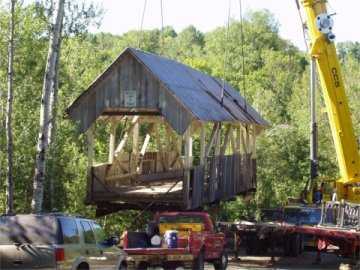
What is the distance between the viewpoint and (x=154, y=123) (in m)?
30.0

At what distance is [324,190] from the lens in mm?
26641

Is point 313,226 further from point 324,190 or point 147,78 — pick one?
point 147,78

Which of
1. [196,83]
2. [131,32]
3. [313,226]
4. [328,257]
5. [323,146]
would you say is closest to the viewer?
[313,226]

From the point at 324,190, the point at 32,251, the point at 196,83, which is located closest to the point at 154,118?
the point at 196,83

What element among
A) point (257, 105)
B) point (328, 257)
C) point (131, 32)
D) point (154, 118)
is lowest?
point (328, 257)

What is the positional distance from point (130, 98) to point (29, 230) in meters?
10.7

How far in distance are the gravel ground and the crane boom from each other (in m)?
2.18

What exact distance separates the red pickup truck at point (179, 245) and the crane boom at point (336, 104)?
17.3 feet

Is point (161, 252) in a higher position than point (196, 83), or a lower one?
lower

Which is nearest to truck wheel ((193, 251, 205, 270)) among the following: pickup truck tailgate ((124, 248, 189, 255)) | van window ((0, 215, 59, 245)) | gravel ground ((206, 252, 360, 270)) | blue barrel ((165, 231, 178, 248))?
pickup truck tailgate ((124, 248, 189, 255))

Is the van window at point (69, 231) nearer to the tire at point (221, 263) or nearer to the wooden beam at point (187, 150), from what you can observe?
the tire at point (221, 263)

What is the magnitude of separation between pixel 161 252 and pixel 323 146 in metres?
30.2

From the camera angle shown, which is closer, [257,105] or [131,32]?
[257,105]

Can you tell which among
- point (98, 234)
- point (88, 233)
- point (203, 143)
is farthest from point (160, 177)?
point (88, 233)
